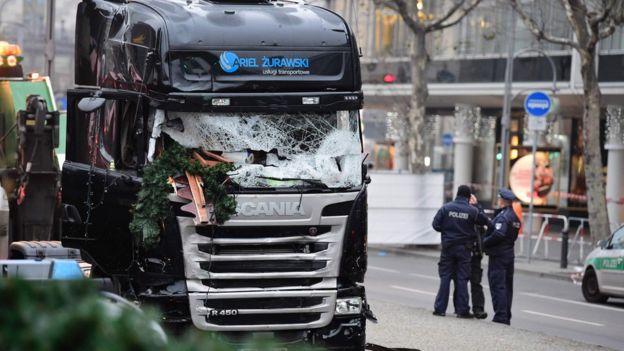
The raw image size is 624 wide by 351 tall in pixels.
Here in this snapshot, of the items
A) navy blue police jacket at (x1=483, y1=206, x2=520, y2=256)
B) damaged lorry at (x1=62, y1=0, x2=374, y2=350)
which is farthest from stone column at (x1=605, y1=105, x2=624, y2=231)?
damaged lorry at (x1=62, y1=0, x2=374, y2=350)

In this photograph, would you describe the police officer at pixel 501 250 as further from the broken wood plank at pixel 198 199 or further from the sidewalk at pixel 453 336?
the broken wood plank at pixel 198 199

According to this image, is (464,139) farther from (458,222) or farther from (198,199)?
(198,199)

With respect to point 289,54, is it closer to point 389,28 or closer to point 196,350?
point 196,350

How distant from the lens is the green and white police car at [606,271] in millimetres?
19438

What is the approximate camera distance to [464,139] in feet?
146

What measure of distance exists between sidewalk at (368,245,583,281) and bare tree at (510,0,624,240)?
133 cm

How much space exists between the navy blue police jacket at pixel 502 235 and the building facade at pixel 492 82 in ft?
60.4

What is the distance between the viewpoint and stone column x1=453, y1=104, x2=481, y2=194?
44531 mm

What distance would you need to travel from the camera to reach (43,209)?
14.4 metres

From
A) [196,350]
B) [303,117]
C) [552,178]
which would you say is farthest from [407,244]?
[196,350]

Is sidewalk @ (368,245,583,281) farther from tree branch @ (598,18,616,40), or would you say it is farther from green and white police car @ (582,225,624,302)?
tree branch @ (598,18,616,40)

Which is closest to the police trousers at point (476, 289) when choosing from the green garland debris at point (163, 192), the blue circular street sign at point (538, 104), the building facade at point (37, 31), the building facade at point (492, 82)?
the building facade at point (37, 31)

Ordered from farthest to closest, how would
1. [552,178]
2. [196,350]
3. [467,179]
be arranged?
[467,179] < [552,178] < [196,350]

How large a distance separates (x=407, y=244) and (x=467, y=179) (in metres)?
15.0
